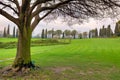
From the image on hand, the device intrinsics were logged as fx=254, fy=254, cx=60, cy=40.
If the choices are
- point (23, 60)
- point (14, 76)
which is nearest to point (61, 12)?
point (23, 60)

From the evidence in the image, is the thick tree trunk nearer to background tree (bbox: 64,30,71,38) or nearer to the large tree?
the large tree

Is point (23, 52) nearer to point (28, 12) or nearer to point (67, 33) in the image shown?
point (28, 12)

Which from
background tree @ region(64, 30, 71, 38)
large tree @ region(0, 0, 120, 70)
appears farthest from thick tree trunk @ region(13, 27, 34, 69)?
background tree @ region(64, 30, 71, 38)

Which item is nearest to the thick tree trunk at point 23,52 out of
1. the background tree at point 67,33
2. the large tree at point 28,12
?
the large tree at point 28,12

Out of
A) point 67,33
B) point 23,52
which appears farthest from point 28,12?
point 67,33

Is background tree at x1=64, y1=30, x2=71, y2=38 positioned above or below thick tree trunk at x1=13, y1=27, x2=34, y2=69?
above

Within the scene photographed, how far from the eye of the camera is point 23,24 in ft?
46.3

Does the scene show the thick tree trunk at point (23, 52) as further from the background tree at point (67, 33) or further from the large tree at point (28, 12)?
the background tree at point (67, 33)

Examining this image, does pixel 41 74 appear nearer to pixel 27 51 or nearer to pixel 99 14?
pixel 27 51

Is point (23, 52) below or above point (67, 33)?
below

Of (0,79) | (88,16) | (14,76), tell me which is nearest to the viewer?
(0,79)

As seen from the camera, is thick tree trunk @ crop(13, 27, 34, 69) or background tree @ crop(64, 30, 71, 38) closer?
thick tree trunk @ crop(13, 27, 34, 69)

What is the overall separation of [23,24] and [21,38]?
0.92 m

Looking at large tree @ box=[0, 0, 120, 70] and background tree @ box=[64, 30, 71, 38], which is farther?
background tree @ box=[64, 30, 71, 38]
